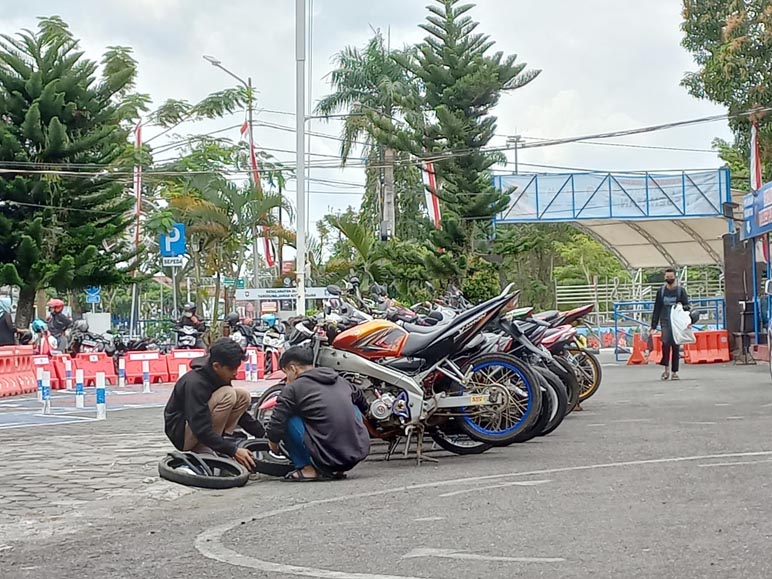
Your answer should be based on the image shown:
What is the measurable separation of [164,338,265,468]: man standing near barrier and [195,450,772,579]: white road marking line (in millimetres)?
1245

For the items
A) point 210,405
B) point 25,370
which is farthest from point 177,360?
point 210,405

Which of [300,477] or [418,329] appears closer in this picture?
[300,477]

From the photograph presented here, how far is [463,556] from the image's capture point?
5430 millimetres

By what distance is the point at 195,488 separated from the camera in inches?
334

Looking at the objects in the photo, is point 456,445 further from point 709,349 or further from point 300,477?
point 709,349

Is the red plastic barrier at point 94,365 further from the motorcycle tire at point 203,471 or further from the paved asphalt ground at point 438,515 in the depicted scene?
the motorcycle tire at point 203,471

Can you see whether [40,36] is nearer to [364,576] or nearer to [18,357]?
[18,357]

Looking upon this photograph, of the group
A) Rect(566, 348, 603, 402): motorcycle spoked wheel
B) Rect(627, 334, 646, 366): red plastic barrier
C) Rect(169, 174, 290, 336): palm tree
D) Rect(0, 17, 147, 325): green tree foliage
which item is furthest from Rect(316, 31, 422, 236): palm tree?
Rect(566, 348, 603, 402): motorcycle spoked wheel

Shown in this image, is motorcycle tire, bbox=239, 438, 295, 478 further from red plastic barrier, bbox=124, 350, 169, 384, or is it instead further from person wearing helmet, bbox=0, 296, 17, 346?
red plastic barrier, bbox=124, 350, 169, 384

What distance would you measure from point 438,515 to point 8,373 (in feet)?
50.7

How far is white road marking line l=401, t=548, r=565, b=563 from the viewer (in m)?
5.25

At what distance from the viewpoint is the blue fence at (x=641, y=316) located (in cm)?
2792

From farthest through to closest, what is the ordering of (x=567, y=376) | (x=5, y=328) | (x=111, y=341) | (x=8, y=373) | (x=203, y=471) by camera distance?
1. (x=111, y=341)
2. (x=5, y=328)
3. (x=8, y=373)
4. (x=567, y=376)
5. (x=203, y=471)

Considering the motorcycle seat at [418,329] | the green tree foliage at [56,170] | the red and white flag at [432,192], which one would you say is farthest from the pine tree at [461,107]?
the motorcycle seat at [418,329]
